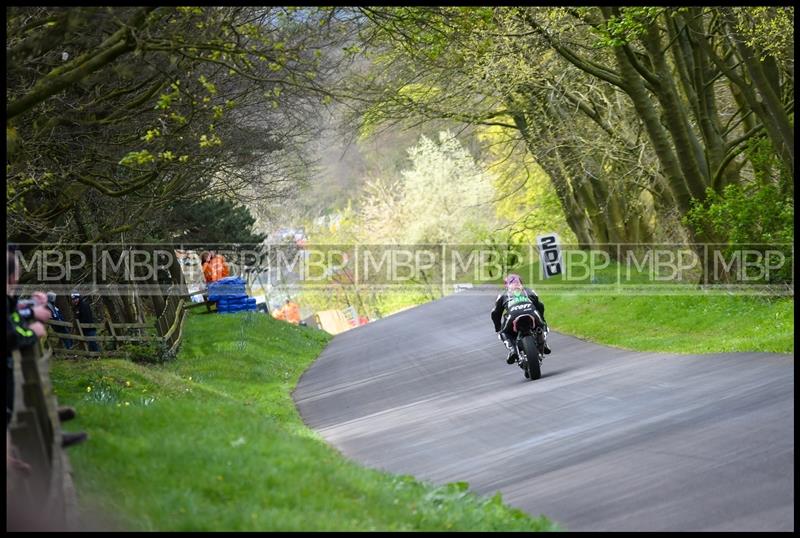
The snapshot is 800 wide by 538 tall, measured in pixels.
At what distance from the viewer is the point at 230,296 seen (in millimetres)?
49312

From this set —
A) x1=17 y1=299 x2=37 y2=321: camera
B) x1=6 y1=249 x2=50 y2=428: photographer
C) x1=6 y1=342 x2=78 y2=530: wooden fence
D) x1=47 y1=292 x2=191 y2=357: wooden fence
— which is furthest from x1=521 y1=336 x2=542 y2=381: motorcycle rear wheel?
x1=6 y1=342 x2=78 y2=530: wooden fence

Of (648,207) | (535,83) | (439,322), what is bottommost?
(439,322)

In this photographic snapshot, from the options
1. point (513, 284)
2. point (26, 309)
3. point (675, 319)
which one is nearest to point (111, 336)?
point (513, 284)

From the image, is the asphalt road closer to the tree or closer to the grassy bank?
the grassy bank

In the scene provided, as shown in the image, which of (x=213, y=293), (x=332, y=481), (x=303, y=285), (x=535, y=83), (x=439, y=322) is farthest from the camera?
(x=303, y=285)

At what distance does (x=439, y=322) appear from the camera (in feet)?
139

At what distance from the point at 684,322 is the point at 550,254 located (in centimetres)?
1823

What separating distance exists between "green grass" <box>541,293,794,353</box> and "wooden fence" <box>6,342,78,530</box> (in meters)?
13.7

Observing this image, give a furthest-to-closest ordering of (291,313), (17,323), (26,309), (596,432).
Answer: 1. (291,313)
2. (596,432)
3. (26,309)
4. (17,323)

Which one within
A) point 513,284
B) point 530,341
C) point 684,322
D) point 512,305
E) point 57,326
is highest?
point 513,284

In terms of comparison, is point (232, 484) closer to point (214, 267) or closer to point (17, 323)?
point (17, 323)

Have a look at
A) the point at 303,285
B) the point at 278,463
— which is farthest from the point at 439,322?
the point at 303,285

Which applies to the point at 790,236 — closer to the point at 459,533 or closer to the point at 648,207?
the point at 459,533

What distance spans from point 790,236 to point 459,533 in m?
20.2
